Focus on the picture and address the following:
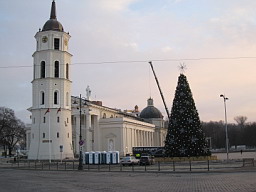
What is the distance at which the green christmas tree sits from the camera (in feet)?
153

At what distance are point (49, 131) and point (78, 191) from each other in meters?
54.9

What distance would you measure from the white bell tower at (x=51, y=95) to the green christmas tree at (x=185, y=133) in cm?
3098

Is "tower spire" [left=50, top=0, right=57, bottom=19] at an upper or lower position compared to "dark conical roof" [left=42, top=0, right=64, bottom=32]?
upper

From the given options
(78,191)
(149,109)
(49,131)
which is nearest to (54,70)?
(49,131)

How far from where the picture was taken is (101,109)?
327 feet

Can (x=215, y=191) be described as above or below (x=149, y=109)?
below

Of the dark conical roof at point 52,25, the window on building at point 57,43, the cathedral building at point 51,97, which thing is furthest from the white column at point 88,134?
the dark conical roof at point 52,25

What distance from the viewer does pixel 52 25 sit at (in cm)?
7531

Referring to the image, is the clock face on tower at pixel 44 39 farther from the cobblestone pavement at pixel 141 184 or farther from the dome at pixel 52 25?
the cobblestone pavement at pixel 141 184

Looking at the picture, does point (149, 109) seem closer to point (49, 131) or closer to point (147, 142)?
point (147, 142)

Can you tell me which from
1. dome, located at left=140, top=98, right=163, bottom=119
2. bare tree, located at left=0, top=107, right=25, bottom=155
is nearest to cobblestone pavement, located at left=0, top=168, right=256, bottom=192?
bare tree, located at left=0, top=107, right=25, bottom=155

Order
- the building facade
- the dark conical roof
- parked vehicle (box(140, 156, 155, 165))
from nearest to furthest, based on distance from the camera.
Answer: parked vehicle (box(140, 156, 155, 165)), the dark conical roof, the building facade

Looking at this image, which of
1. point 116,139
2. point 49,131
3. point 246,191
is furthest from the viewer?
point 116,139

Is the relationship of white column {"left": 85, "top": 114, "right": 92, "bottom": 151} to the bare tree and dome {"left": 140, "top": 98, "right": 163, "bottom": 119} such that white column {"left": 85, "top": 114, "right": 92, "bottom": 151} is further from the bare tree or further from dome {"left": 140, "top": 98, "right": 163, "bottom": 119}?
dome {"left": 140, "top": 98, "right": 163, "bottom": 119}
